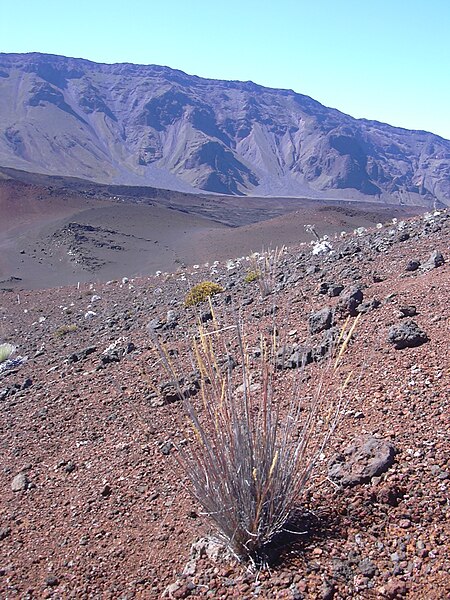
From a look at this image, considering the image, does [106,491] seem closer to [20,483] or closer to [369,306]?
[20,483]

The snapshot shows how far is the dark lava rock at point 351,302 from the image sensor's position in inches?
221

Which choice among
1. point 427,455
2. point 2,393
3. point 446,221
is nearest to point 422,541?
point 427,455

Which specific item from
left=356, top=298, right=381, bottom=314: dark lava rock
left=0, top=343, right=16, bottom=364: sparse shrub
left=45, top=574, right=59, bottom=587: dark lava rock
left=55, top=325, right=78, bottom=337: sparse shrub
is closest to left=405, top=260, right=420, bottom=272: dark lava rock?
left=356, top=298, right=381, bottom=314: dark lava rock

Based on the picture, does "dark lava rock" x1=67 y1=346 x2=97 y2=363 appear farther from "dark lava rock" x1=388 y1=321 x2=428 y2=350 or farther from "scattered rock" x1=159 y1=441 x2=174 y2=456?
"dark lava rock" x1=388 y1=321 x2=428 y2=350

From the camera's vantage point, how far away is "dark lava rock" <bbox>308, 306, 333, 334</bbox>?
5367mm

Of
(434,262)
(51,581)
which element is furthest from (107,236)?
(51,581)

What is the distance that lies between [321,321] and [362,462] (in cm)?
235

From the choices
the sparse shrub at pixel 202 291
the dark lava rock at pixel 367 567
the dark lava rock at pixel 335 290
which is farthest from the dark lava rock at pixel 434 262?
the dark lava rock at pixel 367 567

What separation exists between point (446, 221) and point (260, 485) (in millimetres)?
7955

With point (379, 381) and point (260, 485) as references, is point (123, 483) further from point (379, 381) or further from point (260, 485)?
point (379, 381)

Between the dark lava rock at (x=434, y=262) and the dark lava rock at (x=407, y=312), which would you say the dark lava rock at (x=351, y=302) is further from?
the dark lava rock at (x=434, y=262)

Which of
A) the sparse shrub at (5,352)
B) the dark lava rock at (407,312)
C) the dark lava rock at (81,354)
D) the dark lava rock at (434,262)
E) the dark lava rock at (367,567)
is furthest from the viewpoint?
the sparse shrub at (5,352)

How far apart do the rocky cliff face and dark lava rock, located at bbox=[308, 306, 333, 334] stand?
9402 cm

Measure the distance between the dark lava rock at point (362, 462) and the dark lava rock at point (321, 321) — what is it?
209cm
